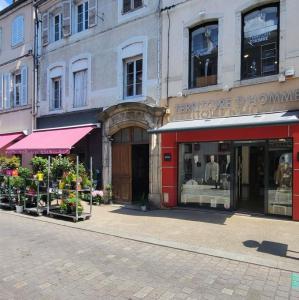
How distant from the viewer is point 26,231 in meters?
7.46

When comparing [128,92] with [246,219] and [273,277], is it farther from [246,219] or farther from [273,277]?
[273,277]

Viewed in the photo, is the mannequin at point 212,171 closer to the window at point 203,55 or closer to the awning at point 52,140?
the window at point 203,55

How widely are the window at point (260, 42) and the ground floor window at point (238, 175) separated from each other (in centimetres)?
201

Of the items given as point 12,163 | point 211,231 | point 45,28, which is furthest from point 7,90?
point 211,231

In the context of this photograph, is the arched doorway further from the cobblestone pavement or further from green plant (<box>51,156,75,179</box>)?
the cobblestone pavement

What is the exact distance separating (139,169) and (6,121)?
8884 mm

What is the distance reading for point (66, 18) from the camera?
13578 millimetres

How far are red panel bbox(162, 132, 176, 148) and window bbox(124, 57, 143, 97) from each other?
206 centimetres

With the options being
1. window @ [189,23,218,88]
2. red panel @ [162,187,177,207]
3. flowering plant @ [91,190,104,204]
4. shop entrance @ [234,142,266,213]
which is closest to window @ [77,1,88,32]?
window @ [189,23,218,88]

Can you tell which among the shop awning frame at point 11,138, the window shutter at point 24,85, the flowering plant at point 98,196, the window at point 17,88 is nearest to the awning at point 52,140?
the shop awning frame at point 11,138

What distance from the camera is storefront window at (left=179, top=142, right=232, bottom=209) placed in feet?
31.0

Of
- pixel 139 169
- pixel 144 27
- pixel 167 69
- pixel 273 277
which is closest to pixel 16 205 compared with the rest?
pixel 139 169

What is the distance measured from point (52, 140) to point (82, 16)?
5.29 metres

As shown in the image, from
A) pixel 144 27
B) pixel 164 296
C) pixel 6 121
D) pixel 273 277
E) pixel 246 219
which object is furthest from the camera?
pixel 6 121
